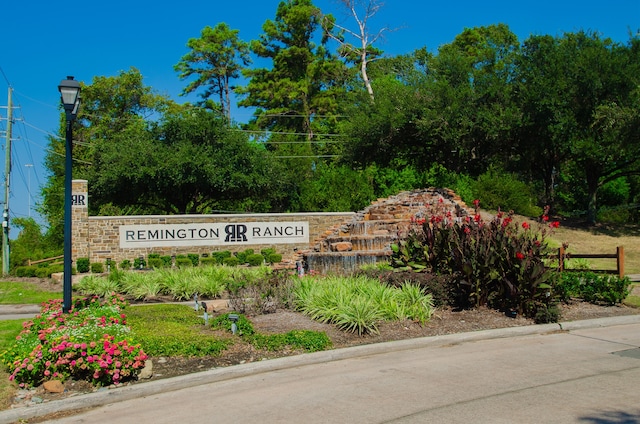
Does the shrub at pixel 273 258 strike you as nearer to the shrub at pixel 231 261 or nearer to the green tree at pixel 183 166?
the shrub at pixel 231 261

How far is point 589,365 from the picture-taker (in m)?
7.70

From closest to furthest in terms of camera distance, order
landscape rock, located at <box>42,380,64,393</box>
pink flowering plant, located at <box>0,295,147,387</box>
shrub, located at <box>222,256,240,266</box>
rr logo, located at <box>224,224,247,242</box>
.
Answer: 1. landscape rock, located at <box>42,380,64,393</box>
2. pink flowering plant, located at <box>0,295,147,387</box>
3. shrub, located at <box>222,256,240,266</box>
4. rr logo, located at <box>224,224,247,242</box>

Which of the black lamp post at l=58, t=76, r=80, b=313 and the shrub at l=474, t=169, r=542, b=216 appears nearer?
the black lamp post at l=58, t=76, r=80, b=313

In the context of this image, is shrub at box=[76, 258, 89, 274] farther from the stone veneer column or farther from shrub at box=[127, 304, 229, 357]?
shrub at box=[127, 304, 229, 357]

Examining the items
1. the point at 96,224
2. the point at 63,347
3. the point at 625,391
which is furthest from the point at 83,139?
the point at 625,391

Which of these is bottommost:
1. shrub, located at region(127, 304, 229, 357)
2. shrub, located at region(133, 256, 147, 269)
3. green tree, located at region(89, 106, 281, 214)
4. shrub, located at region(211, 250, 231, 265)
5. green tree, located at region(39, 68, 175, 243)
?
shrub, located at region(127, 304, 229, 357)

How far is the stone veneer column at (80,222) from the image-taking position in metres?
23.5

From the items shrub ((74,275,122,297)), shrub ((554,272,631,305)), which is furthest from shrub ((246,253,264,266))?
shrub ((554,272,631,305))

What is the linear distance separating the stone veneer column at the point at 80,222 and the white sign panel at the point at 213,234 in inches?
53.7

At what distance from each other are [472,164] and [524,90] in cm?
508

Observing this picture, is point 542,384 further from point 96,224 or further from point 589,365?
point 96,224

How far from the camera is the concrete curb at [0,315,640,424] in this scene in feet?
20.7

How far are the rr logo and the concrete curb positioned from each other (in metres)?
17.0

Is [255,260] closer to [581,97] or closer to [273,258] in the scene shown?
[273,258]
